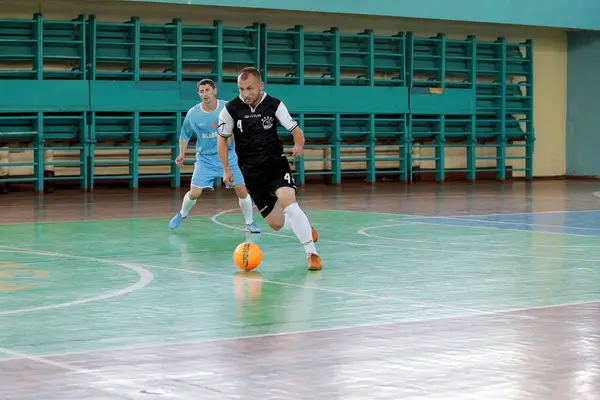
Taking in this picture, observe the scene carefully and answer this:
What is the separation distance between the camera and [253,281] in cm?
1041

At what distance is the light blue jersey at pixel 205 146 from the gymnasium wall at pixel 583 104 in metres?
21.7

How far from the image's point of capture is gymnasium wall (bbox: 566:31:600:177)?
35.4 m

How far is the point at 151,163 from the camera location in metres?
27.2

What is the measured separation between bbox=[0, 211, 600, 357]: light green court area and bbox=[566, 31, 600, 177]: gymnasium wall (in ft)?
66.9

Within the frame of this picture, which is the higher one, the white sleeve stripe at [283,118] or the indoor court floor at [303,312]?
the white sleeve stripe at [283,118]

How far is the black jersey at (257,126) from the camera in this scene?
11.6 metres

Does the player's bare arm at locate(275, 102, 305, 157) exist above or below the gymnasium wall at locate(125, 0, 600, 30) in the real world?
below

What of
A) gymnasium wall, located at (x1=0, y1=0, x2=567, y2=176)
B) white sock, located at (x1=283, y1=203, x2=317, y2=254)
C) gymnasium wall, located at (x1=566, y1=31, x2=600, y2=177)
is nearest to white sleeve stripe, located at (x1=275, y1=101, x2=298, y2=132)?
white sock, located at (x1=283, y1=203, x2=317, y2=254)

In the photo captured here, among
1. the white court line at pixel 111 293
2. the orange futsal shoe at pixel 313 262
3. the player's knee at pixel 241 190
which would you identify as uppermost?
the player's knee at pixel 241 190

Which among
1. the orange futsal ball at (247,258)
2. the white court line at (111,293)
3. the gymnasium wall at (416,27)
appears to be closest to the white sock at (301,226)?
the orange futsal ball at (247,258)

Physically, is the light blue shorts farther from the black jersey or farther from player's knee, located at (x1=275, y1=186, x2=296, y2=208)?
player's knee, located at (x1=275, y1=186, x2=296, y2=208)

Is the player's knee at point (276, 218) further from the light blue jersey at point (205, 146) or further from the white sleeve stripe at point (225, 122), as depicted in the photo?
the light blue jersey at point (205, 146)

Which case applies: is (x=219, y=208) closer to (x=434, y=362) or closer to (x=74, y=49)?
(x=74, y=49)

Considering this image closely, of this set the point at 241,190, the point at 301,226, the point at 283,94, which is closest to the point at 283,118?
the point at 301,226
